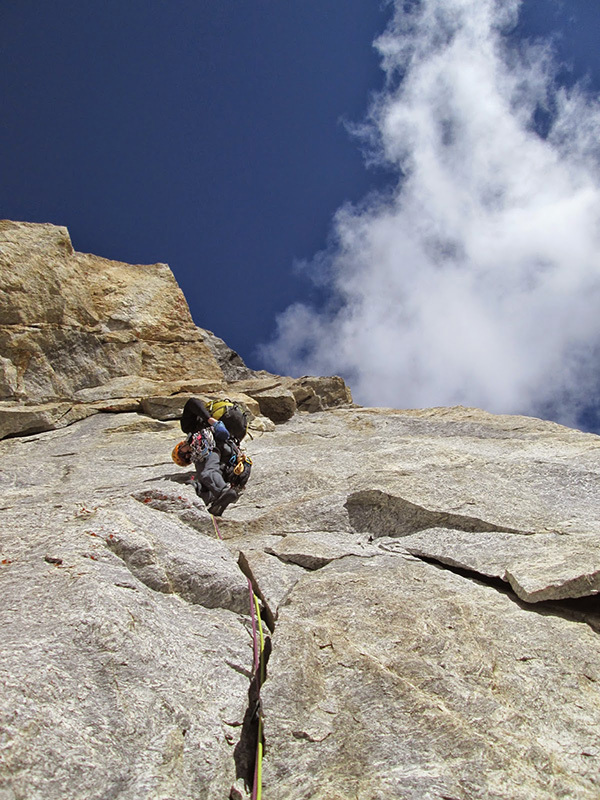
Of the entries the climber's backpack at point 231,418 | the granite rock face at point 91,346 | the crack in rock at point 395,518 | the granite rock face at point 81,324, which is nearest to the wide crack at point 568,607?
the crack in rock at point 395,518

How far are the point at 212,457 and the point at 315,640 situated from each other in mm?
5800

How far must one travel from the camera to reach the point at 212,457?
10.6 metres

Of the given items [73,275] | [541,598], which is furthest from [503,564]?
[73,275]

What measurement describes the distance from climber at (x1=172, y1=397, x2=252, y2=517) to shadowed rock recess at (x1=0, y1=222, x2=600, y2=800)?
1.12 feet

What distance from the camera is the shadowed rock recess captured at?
3.80m

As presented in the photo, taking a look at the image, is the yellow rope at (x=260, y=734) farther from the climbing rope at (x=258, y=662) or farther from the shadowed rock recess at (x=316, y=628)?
the shadowed rock recess at (x=316, y=628)

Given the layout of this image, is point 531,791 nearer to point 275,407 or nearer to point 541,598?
point 541,598

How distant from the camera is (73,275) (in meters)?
20.2

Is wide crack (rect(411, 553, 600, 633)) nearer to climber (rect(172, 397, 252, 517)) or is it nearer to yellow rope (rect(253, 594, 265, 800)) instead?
yellow rope (rect(253, 594, 265, 800))

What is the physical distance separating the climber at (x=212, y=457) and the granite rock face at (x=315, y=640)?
0.50 meters

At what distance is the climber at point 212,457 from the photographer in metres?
9.80

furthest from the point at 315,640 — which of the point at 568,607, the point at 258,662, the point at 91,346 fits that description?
the point at 91,346

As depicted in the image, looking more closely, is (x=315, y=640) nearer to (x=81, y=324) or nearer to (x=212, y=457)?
(x=212, y=457)

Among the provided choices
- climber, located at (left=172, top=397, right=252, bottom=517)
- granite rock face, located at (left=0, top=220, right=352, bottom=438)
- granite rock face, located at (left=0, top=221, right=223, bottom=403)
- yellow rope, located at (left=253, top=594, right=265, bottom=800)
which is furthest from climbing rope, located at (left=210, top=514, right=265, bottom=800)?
granite rock face, located at (left=0, top=221, right=223, bottom=403)
